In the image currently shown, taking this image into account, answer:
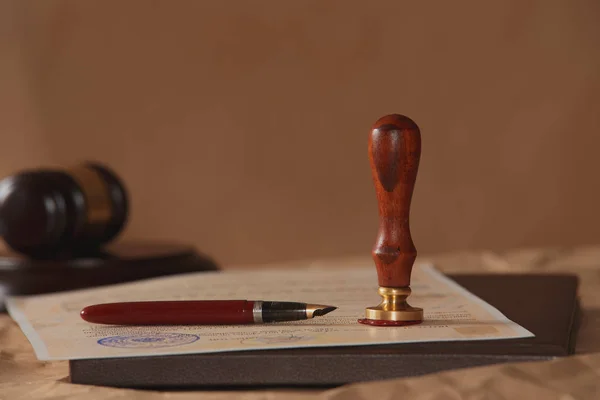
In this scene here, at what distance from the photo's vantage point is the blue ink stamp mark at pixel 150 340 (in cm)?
59

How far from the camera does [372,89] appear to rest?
2076mm

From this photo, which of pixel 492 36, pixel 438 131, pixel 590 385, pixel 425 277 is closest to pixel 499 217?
pixel 438 131

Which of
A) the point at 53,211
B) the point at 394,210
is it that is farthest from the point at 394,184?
the point at 53,211

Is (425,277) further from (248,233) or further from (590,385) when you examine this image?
(248,233)

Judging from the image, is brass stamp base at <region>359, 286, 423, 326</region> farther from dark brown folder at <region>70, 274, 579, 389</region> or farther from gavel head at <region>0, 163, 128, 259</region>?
gavel head at <region>0, 163, 128, 259</region>

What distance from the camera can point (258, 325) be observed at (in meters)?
0.66

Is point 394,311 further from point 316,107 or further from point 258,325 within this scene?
point 316,107

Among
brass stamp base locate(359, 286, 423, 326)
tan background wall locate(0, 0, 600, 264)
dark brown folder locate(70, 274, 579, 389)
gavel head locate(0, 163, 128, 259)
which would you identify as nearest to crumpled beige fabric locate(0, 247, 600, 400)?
dark brown folder locate(70, 274, 579, 389)

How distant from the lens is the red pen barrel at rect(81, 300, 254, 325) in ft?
2.17

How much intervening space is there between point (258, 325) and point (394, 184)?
0.15 meters

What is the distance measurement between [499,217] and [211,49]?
2.66 ft

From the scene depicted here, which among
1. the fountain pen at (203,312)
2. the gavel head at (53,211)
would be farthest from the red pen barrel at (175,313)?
the gavel head at (53,211)

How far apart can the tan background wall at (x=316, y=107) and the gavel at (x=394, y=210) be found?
4.71ft

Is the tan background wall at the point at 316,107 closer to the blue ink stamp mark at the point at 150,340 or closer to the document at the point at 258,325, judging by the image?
the document at the point at 258,325
